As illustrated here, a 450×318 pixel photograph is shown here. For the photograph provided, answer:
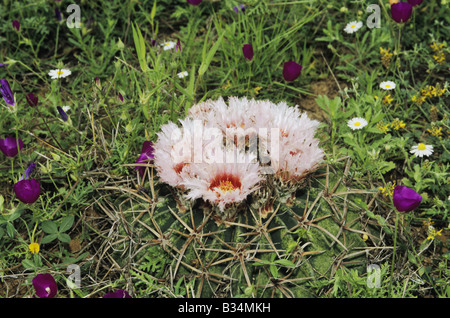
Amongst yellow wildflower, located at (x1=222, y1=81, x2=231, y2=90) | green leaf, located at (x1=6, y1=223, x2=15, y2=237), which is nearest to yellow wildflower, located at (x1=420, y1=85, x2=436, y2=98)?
yellow wildflower, located at (x1=222, y1=81, x2=231, y2=90)

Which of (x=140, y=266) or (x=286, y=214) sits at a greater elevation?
(x=286, y=214)

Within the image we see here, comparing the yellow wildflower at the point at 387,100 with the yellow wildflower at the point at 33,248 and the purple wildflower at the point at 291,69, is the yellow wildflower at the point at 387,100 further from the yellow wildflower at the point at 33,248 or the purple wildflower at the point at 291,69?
the yellow wildflower at the point at 33,248

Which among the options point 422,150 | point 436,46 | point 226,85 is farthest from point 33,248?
point 436,46

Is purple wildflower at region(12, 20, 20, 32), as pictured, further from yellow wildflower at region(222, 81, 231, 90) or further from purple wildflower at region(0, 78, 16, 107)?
yellow wildflower at region(222, 81, 231, 90)
